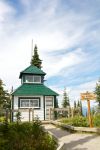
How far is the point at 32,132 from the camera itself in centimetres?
1202

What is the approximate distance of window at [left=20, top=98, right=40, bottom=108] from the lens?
31964 millimetres

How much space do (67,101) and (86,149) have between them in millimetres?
55295

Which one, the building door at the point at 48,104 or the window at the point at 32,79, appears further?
the window at the point at 32,79

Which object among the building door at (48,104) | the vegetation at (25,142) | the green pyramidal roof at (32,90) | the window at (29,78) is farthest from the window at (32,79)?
the vegetation at (25,142)

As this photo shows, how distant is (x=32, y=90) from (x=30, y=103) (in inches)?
64.9

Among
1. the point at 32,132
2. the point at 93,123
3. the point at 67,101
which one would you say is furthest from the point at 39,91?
the point at 67,101

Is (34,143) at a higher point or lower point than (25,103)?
lower

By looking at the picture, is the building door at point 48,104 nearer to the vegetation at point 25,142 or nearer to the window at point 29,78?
the window at point 29,78

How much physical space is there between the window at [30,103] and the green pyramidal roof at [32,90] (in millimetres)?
835

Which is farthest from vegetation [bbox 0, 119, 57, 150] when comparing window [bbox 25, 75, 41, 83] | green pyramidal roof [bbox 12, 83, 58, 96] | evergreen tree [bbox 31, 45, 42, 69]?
evergreen tree [bbox 31, 45, 42, 69]

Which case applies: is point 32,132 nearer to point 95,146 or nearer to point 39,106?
point 95,146

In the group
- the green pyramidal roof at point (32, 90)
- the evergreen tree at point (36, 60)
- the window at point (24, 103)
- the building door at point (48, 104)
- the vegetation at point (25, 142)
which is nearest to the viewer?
the vegetation at point (25, 142)

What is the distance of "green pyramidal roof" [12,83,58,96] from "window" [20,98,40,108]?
2.74ft

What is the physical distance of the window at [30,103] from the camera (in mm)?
31964
